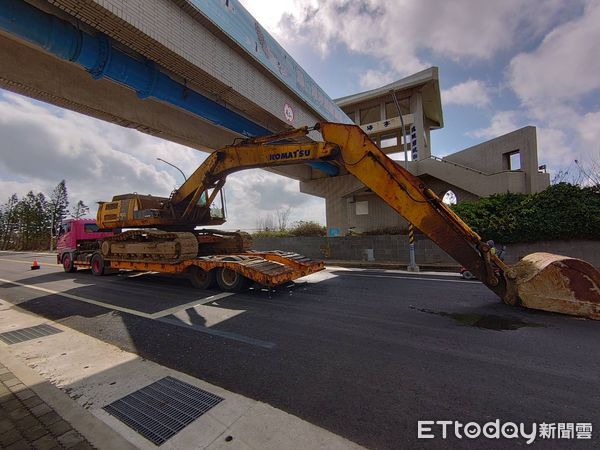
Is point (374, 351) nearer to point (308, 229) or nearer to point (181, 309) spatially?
point (181, 309)

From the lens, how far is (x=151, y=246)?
8.95 metres

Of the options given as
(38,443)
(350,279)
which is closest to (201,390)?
(38,443)

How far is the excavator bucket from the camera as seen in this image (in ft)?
15.9

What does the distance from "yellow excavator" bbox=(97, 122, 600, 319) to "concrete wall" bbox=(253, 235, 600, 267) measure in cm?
696

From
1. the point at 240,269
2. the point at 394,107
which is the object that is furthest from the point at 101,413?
the point at 394,107

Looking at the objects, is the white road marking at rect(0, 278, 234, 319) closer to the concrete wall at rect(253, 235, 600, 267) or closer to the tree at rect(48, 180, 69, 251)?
the concrete wall at rect(253, 235, 600, 267)

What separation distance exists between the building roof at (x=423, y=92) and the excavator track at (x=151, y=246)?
20.0 meters

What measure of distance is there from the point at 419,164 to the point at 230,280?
15.5 metres

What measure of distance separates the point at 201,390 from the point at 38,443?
4.16ft

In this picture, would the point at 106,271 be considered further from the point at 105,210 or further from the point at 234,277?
the point at 234,277

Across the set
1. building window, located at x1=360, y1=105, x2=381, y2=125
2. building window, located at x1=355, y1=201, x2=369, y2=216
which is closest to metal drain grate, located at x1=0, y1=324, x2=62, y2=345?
building window, located at x1=355, y1=201, x2=369, y2=216

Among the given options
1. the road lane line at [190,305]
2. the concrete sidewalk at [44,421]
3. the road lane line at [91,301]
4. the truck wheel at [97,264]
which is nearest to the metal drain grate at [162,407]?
the concrete sidewalk at [44,421]

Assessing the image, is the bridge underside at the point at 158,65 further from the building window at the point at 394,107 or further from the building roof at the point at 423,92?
the building window at the point at 394,107

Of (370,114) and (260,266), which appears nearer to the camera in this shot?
(260,266)
